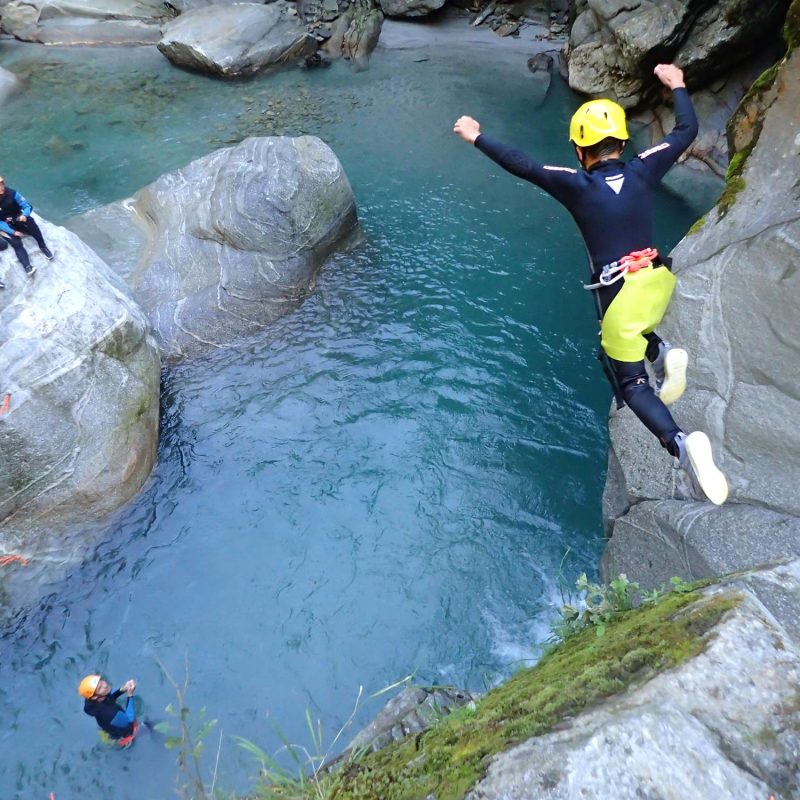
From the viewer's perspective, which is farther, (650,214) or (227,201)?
(227,201)

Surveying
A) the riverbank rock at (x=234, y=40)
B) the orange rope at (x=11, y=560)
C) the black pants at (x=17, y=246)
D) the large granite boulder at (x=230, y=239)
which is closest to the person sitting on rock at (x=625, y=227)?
the black pants at (x=17, y=246)

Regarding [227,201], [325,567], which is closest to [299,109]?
[227,201]

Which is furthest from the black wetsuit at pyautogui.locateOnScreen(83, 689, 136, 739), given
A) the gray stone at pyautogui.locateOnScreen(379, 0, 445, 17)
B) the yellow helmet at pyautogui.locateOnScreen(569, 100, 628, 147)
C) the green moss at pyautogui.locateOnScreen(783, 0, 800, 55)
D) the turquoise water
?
the gray stone at pyautogui.locateOnScreen(379, 0, 445, 17)

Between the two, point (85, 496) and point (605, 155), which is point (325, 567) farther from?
point (605, 155)

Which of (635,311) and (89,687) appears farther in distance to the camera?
(89,687)

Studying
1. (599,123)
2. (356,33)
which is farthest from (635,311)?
(356,33)

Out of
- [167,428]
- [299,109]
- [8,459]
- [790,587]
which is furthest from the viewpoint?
[299,109]

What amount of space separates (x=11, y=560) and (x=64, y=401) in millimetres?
1558

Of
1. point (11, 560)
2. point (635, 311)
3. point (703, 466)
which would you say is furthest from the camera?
point (11, 560)

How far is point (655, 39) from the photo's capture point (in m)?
12.2

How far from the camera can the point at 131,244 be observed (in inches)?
372

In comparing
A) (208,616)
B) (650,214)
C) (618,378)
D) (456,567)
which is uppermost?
(650,214)

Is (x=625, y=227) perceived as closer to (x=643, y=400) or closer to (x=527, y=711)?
(x=643, y=400)

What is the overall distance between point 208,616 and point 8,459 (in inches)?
92.7
